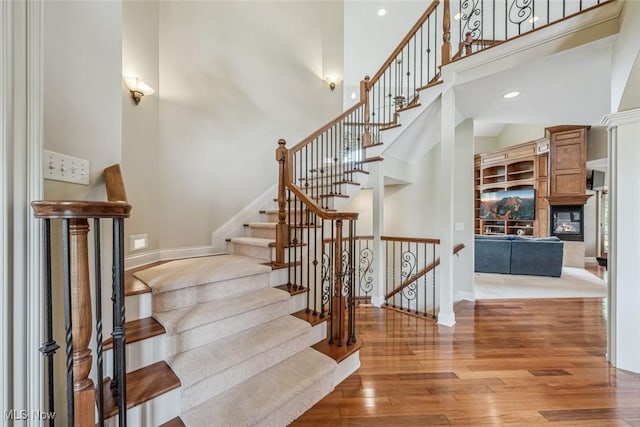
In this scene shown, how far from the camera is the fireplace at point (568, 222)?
6.60 meters

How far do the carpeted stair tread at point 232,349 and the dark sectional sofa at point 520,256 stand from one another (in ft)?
17.2

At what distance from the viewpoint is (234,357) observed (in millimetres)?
1538

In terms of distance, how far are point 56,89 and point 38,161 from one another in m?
0.42

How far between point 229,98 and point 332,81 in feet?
6.25

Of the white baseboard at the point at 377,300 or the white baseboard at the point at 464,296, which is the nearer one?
the white baseboard at the point at 377,300

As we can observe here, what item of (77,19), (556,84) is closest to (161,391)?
(77,19)

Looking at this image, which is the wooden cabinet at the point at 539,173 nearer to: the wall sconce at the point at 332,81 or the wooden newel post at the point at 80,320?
the wall sconce at the point at 332,81

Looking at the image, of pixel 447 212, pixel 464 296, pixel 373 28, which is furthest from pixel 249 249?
pixel 373 28

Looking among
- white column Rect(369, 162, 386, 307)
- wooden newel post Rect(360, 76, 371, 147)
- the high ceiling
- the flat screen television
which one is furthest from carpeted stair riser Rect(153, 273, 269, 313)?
the flat screen television

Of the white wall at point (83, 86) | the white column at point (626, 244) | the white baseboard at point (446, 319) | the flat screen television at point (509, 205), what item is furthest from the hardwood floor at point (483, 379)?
the flat screen television at point (509, 205)

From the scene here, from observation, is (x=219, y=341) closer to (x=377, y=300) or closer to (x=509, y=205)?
(x=377, y=300)

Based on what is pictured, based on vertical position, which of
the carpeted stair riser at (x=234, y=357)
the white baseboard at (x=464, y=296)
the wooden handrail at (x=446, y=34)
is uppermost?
the wooden handrail at (x=446, y=34)

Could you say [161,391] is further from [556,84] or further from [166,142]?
[556,84]

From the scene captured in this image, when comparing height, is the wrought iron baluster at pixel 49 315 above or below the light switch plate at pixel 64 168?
below
